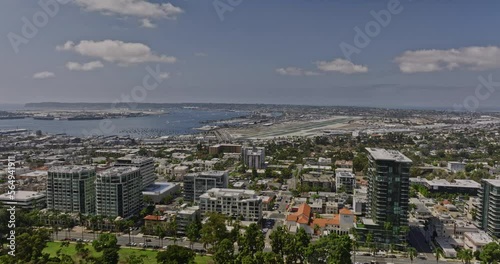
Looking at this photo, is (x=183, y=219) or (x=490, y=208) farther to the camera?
(x=183, y=219)

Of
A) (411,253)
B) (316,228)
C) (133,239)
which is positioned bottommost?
(133,239)

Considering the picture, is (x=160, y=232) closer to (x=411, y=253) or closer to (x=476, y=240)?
(x=411, y=253)

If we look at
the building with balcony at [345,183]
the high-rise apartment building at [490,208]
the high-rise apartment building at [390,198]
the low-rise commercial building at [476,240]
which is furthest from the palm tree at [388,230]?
the building with balcony at [345,183]

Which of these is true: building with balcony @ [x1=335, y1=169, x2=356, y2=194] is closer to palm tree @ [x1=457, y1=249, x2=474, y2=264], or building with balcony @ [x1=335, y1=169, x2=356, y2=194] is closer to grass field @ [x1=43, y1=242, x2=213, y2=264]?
palm tree @ [x1=457, y1=249, x2=474, y2=264]

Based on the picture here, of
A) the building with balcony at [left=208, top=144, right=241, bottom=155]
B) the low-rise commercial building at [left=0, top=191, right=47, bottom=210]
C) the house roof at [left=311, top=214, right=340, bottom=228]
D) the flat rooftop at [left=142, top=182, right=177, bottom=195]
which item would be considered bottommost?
the house roof at [left=311, top=214, right=340, bottom=228]

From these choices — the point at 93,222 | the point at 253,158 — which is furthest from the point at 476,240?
the point at 253,158

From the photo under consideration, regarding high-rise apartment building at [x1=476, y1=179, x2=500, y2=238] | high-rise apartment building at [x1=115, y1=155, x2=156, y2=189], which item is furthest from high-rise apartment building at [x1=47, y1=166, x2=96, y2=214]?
high-rise apartment building at [x1=476, y1=179, x2=500, y2=238]

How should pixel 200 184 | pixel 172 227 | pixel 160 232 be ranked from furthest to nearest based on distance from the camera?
1. pixel 200 184
2. pixel 172 227
3. pixel 160 232
